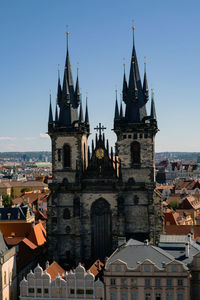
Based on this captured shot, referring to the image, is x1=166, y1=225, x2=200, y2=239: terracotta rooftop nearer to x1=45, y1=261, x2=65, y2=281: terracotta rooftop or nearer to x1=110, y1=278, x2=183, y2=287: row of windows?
x1=45, y1=261, x2=65, y2=281: terracotta rooftop

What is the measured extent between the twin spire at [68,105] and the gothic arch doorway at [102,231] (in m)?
13.2

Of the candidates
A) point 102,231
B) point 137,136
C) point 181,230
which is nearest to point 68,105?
point 137,136

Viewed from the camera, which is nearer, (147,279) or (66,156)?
(147,279)

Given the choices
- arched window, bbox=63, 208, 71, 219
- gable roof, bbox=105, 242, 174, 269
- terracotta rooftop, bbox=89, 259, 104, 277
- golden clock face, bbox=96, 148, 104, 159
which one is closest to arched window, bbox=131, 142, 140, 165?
golden clock face, bbox=96, 148, 104, 159

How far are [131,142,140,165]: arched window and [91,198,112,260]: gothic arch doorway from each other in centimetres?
788

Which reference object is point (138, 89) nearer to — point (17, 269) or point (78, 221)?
point (78, 221)

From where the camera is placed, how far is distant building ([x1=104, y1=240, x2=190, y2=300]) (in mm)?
55844

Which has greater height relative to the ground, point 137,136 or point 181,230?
point 137,136

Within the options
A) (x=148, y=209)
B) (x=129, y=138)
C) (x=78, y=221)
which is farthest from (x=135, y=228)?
(x=129, y=138)

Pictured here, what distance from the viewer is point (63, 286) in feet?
195

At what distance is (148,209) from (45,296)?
2189 cm

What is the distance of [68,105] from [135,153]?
13533 mm

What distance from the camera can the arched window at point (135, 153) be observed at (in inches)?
2953

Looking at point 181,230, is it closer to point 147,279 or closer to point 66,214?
point 66,214
